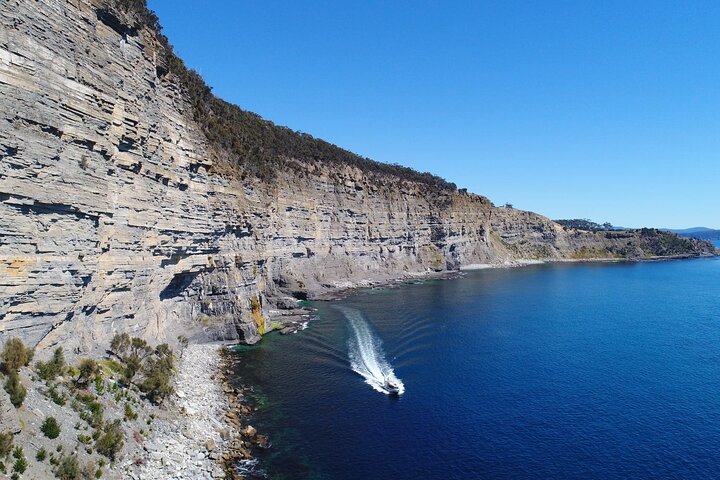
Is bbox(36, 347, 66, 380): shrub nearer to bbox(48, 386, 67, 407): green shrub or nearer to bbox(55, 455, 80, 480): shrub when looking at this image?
bbox(48, 386, 67, 407): green shrub

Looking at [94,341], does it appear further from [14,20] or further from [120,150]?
[14,20]

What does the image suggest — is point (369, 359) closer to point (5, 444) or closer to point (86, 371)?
point (86, 371)

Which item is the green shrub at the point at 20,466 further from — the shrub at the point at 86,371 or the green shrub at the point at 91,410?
the shrub at the point at 86,371

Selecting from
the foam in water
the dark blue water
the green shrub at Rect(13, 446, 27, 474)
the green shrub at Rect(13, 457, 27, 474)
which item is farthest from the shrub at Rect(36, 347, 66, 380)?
the foam in water

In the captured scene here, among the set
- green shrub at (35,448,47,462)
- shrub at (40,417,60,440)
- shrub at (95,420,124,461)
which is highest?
shrub at (40,417,60,440)

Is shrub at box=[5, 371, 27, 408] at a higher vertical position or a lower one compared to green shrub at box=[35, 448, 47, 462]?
higher

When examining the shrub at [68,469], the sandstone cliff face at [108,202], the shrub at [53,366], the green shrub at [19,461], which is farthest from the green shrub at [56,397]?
the green shrub at [19,461]

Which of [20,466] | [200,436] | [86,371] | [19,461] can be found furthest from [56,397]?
[200,436]
